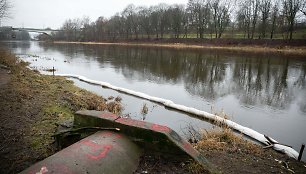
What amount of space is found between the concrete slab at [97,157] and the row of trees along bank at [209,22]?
188ft

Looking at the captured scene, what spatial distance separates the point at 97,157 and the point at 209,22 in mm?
71635

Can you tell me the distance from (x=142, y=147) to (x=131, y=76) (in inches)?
631

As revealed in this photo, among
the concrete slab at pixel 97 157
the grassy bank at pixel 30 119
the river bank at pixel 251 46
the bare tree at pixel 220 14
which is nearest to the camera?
the concrete slab at pixel 97 157

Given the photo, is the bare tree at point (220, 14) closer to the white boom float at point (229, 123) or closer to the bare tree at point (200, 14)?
the bare tree at point (200, 14)

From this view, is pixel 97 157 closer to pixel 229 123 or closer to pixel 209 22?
pixel 229 123

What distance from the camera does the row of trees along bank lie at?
57625mm

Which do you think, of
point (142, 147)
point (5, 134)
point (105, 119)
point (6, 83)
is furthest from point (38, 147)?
point (6, 83)

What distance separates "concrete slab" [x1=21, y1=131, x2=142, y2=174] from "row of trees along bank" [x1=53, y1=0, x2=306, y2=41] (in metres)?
57.2

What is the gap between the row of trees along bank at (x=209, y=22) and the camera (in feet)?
189

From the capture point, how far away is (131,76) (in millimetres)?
20859

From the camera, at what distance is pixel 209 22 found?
70.4 metres

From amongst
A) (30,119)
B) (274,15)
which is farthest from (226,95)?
A: (274,15)

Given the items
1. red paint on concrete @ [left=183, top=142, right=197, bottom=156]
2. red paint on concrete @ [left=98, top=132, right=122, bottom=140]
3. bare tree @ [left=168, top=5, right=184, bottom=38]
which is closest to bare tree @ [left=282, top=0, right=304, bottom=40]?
bare tree @ [left=168, top=5, right=184, bottom=38]

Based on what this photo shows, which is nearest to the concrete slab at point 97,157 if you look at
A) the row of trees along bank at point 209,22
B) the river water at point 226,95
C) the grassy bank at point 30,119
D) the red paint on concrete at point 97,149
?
the red paint on concrete at point 97,149
